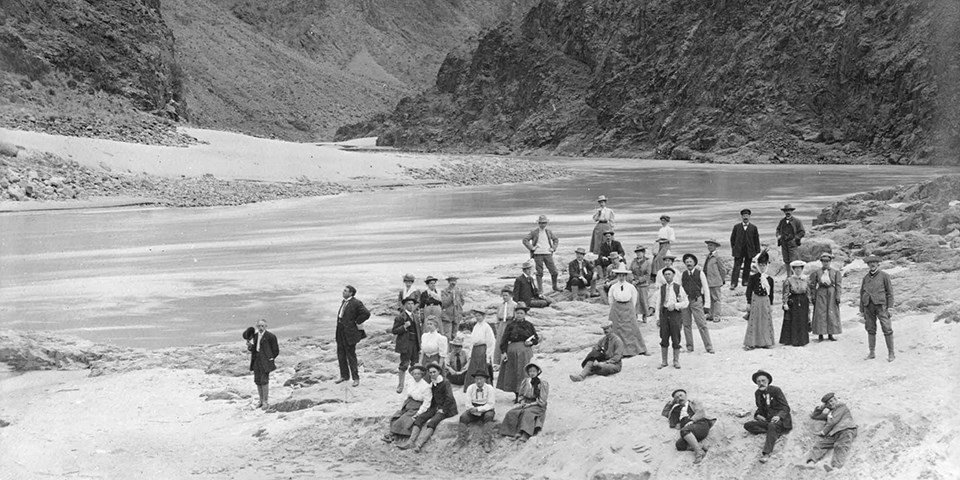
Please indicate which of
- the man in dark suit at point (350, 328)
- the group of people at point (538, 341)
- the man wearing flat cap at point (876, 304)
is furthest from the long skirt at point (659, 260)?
the man in dark suit at point (350, 328)

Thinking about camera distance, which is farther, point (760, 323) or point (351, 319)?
point (351, 319)

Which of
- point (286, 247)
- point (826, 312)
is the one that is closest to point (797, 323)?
point (826, 312)

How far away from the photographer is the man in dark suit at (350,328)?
14953 millimetres

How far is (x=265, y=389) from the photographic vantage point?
14688mm

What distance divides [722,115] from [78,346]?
84.4 meters

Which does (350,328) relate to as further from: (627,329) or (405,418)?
(627,329)

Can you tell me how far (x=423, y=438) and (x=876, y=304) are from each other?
5766 mm

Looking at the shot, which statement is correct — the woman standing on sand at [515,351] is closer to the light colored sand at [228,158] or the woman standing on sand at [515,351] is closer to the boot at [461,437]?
the boot at [461,437]

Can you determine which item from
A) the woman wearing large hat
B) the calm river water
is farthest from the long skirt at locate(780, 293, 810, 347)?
the calm river water

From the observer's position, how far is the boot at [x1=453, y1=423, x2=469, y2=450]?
1283cm

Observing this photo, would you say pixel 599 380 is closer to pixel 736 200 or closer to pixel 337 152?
pixel 736 200

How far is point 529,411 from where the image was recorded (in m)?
12.9

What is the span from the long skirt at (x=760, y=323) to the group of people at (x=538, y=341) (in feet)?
0.04

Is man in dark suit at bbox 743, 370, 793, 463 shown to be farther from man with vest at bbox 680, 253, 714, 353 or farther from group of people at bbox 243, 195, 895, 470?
man with vest at bbox 680, 253, 714, 353
